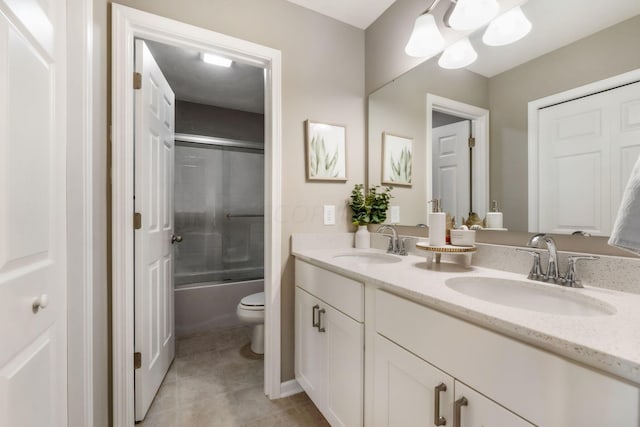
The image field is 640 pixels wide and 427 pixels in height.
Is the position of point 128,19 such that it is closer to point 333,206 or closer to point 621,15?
point 333,206

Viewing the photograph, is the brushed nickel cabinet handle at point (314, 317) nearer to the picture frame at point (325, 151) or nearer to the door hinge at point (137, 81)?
the picture frame at point (325, 151)

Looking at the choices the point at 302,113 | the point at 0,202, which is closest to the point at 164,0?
the point at 302,113

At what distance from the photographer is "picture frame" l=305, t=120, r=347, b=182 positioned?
5.68 ft

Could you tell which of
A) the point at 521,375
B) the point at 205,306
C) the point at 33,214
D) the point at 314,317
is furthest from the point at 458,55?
the point at 205,306

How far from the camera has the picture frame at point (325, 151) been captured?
1.73 metres

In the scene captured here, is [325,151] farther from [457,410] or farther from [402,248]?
[457,410]

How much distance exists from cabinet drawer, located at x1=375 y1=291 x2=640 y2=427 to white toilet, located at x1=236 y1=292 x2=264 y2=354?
1.38m

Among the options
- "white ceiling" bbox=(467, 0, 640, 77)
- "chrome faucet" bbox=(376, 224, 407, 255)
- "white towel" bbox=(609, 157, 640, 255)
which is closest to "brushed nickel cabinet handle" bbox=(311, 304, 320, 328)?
"chrome faucet" bbox=(376, 224, 407, 255)

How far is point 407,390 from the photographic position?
0.87 metres

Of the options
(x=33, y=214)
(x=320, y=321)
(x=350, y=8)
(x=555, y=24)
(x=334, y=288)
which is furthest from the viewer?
(x=350, y=8)

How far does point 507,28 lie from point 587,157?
63 centimetres

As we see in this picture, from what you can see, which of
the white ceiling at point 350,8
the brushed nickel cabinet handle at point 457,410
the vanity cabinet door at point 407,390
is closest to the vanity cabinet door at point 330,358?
the vanity cabinet door at point 407,390

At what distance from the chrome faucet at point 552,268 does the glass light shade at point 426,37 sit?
3.41ft

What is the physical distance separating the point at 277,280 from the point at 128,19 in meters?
1.48
